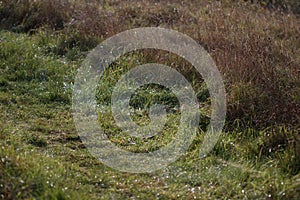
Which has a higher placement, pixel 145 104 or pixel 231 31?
pixel 231 31

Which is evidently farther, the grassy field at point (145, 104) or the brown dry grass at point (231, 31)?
the brown dry grass at point (231, 31)

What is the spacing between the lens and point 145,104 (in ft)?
18.5

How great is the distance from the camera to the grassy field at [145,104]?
395cm

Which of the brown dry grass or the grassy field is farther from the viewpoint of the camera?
the brown dry grass

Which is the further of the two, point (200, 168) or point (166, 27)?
point (166, 27)

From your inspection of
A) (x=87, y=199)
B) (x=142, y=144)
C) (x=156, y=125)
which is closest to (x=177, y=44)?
(x=156, y=125)

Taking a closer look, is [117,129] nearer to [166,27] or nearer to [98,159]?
[98,159]

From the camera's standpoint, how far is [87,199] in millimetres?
3699

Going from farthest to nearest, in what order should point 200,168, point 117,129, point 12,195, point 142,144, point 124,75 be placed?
point 124,75
point 117,129
point 142,144
point 200,168
point 12,195

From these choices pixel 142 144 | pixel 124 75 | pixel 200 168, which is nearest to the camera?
pixel 200 168

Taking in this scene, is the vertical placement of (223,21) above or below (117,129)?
above

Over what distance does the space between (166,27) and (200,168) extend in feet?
12.6

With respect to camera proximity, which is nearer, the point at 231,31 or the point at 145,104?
the point at 145,104

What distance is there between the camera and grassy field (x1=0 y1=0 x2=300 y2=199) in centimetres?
395
